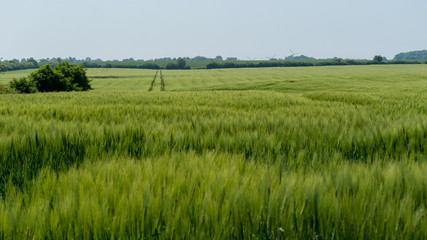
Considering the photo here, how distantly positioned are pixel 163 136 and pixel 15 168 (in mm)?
1250

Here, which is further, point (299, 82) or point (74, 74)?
point (299, 82)

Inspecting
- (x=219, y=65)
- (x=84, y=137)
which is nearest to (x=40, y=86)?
(x=84, y=137)

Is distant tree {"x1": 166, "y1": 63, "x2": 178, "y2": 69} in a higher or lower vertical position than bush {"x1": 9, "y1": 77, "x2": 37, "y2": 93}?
higher

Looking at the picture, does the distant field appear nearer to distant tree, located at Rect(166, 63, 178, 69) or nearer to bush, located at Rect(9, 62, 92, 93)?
bush, located at Rect(9, 62, 92, 93)

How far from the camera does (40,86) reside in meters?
34.3

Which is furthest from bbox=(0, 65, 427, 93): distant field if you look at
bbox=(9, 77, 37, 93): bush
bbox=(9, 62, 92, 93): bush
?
bbox=(9, 77, 37, 93): bush

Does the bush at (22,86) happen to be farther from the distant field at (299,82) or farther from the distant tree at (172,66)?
the distant tree at (172,66)

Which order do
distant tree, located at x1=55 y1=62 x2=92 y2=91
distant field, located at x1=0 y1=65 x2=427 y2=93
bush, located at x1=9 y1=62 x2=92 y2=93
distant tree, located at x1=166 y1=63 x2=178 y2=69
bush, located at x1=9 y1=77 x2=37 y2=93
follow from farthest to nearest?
distant tree, located at x1=166 y1=63 x2=178 y2=69 < distant tree, located at x1=55 y1=62 x2=92 y2=91 < distant field, located at x1=0 y1=65 x2=427 y2=93 < bush, located at x1=9 y1=62 x2=92 y2=93 < bush, located at x1=9 y1=77 x2=37 y2=93

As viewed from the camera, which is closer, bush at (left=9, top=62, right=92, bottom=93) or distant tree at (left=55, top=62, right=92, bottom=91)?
bush at (left=9, top=62, right=92, bottom=93)

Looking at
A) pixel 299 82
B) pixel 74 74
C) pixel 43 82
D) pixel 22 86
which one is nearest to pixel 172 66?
pixel 74 74

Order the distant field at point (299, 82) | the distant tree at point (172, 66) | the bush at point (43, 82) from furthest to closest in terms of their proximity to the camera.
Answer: the distant tree at point (172, 66), the distant field at point (299, 82), the bush at point (43, 82)

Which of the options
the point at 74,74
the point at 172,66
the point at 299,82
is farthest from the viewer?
the point at 172,66

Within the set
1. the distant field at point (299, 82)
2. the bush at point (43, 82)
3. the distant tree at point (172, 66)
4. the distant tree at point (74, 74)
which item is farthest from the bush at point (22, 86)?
the distant tree at point (172, 66)

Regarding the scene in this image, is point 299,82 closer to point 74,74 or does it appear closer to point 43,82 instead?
point 74,74
